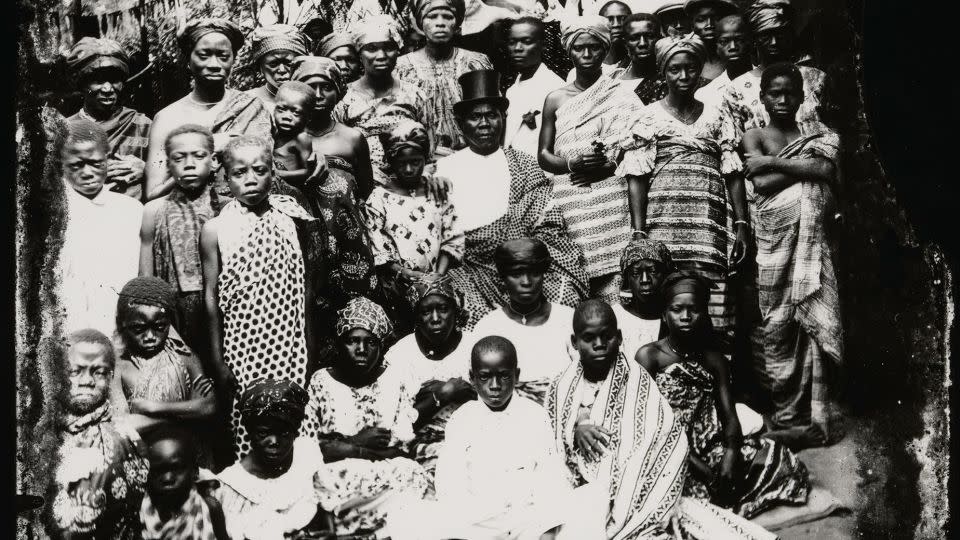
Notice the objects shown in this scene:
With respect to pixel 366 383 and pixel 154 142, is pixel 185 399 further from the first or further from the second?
pixel 154 142

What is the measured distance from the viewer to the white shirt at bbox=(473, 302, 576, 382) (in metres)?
6.76

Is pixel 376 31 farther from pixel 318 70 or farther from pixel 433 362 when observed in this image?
pixel 433 362

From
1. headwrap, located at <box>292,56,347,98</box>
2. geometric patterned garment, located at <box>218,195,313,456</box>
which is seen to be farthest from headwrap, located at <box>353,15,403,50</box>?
geometric patterned garment, located at <box>218,195,313,456</box>

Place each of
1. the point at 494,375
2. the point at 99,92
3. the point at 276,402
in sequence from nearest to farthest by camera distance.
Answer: the point at 276,402, the point at 494,375, the point at 99,92

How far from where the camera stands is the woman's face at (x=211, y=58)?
276 inches

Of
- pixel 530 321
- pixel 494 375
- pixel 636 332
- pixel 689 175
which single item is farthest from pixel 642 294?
pixel 494 375

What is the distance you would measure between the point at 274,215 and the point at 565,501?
191 cm

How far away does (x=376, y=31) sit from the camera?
727 centimetres

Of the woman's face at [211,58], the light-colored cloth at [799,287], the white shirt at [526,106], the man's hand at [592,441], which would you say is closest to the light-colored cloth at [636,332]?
the man's hand at [592,441]

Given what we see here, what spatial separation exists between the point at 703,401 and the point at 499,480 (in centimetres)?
106

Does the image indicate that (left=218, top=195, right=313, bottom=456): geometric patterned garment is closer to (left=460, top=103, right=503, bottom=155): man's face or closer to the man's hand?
(left=460, top=103, right=503, bottom=155): man's face

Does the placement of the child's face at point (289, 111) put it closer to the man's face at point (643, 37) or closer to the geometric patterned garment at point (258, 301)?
the geometric patterned garment at point (258, 301)

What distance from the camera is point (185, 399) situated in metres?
6.59

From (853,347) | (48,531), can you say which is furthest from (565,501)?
(48,531)
